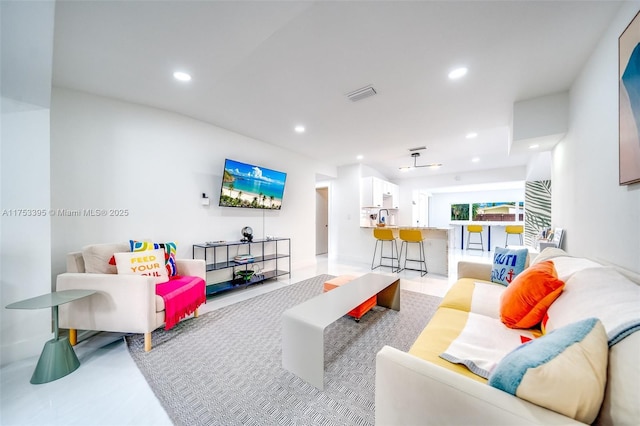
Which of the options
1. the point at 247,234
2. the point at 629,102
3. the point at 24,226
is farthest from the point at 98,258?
the point at 629,102

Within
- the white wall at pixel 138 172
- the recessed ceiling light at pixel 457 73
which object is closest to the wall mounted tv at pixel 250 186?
the white wall at pixel 138 172

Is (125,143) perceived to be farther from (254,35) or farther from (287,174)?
(287,174)

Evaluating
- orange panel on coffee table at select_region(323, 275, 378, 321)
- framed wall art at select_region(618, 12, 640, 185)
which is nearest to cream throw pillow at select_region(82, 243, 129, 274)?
orange panel on coffee table at select_region(323, 275, 378, 321)

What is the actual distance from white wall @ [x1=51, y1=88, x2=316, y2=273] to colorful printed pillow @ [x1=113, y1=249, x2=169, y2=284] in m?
0.74

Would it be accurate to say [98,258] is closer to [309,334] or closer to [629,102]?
[309,334]

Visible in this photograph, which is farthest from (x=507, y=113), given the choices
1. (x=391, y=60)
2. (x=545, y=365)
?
(x=545, y=365)

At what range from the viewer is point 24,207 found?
1.86 meters

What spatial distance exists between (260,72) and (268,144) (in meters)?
2.20

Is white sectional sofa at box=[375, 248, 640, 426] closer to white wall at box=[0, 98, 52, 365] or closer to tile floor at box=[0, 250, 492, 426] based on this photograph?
tile floor at box=[0, 250, 492, 426]

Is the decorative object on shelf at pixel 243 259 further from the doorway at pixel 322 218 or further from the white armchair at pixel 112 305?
the doorway at pixel 322 218

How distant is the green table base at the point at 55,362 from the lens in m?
1.58

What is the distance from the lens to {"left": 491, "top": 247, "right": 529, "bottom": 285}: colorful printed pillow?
7.29 ft

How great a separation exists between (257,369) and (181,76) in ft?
9.09

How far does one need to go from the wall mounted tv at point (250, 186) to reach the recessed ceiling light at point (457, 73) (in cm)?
294
